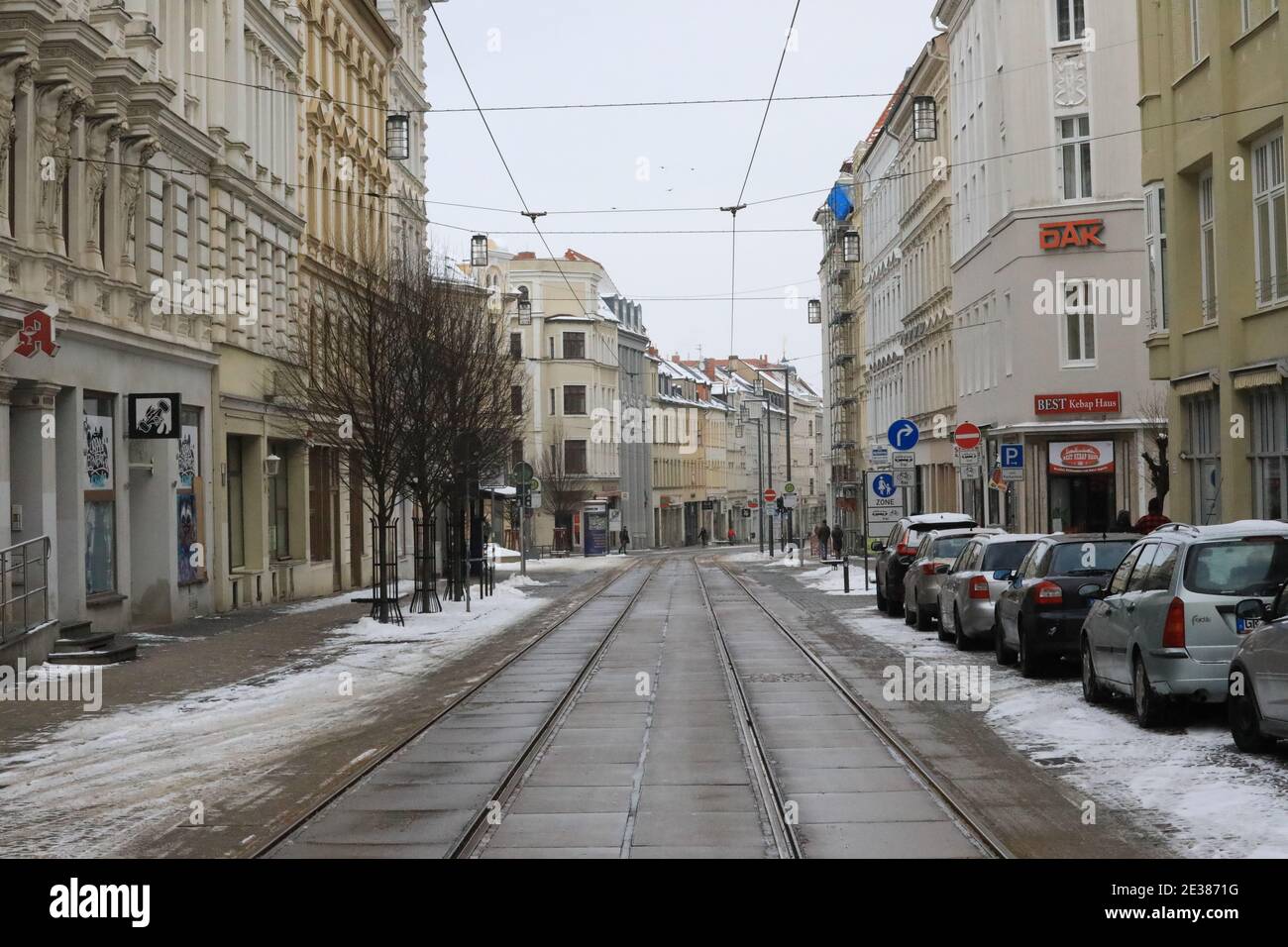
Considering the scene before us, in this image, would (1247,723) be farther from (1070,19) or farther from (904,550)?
(1070,19)

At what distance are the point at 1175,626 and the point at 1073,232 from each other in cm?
3284

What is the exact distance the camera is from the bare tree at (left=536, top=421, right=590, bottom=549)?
103 metres

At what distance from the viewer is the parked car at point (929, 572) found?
26.8 meters

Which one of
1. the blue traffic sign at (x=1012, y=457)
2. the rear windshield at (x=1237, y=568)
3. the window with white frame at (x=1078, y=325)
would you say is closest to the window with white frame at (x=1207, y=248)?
the blue traffic sign at (x=1012, y=457)

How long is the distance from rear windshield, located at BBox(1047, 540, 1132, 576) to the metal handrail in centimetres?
1213

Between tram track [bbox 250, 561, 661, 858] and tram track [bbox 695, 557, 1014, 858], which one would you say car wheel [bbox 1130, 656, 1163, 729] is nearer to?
tram track [bbox 695, 557, 1014, 858]

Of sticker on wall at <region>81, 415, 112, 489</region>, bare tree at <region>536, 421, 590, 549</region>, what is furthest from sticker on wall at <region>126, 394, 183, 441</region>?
bare tree at <region>536, 421, 590, 549</region>

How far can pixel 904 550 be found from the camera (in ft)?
103

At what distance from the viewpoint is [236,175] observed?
3528 centimetres

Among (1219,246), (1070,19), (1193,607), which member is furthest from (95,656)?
(1070,19)

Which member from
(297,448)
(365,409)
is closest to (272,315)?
(297,448)

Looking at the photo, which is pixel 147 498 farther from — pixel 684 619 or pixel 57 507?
pixel 684 619

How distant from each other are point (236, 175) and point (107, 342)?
9.15 metres

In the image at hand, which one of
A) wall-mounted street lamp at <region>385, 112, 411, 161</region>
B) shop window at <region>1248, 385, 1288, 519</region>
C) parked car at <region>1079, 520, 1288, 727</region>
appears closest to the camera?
parked car at <region>1079, 520, 1288, 727</region>
